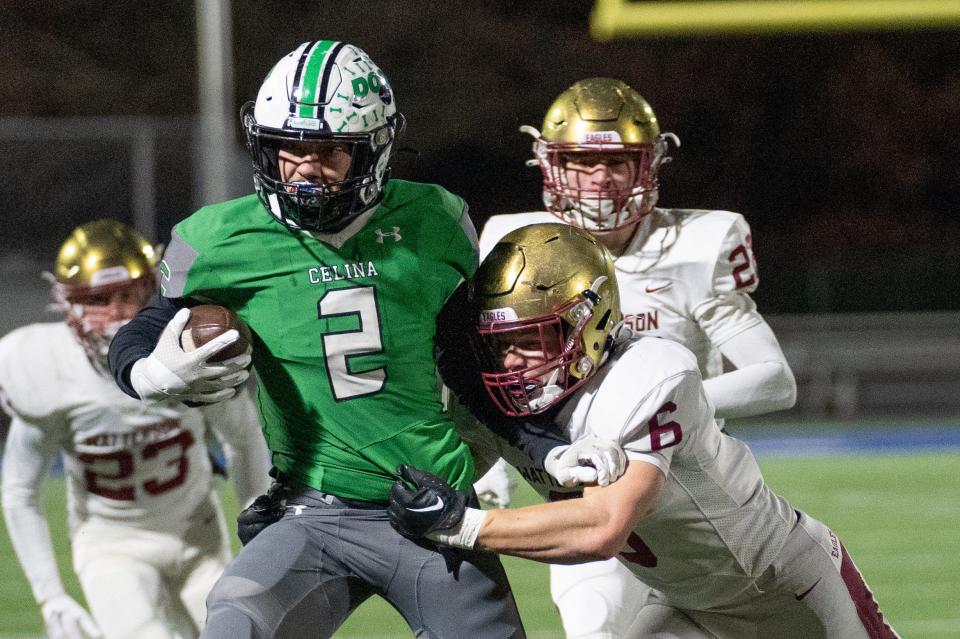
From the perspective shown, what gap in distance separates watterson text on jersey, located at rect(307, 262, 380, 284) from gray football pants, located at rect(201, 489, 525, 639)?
1.30ft

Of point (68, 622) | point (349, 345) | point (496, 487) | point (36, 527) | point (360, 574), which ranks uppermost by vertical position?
point (349, 345)

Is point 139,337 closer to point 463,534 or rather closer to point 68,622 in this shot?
point 463,534

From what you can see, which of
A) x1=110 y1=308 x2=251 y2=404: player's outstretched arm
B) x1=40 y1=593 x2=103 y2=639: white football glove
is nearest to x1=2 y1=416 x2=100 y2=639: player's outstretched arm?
x1=40 y1=593 x2=103 y2=639: white football glove

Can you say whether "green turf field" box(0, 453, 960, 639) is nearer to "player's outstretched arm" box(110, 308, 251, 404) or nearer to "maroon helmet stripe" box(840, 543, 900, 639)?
"maroon helmet stripe" box(840, 543, 900, 639)

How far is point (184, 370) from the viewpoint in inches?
98.7

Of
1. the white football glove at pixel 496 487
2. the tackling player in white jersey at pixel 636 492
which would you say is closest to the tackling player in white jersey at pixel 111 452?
the white football glove at pixel 496 487

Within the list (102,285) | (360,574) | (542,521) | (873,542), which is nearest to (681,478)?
(542,521)

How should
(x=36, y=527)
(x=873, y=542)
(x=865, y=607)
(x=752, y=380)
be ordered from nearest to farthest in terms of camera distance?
(x=865, y=607) < (x=752, y=380) < (x=36, y=527) < (x=873, y=542)

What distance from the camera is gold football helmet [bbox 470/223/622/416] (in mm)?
2691

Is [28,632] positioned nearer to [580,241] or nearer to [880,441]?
[580,241]

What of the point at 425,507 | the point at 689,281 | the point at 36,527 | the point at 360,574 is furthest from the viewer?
the point at 36,527

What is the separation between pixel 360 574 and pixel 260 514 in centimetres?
22

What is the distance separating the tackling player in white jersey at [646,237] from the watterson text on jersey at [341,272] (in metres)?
0.91

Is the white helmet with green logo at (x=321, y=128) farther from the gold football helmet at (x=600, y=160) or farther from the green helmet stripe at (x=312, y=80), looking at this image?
the gold football helmet at (x=600, y=160)
